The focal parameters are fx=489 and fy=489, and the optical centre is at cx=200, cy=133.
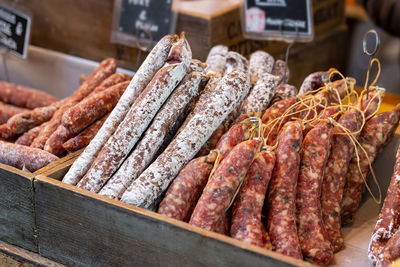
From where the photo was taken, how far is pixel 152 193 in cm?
172

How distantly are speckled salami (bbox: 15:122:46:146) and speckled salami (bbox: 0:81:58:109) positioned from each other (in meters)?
0.50

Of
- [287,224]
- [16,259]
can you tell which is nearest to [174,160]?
[287,224]

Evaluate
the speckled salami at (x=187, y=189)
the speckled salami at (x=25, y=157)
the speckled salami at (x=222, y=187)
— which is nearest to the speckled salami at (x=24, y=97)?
the speckled salami at (x=25, y=157)

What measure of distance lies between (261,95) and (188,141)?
1.62ft

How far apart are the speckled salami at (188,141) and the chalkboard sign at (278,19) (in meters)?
1.12

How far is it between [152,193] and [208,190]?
21 centimetres

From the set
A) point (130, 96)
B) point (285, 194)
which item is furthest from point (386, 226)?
point (130, 96)

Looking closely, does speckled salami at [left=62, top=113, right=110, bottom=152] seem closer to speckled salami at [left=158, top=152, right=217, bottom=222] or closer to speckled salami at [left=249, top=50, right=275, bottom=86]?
speckled salami at [left=158, top=152, right=217, bottom=222]

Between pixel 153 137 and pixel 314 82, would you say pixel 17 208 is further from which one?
pixel 314 82


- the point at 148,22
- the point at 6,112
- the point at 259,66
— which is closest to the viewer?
the point at 259,66

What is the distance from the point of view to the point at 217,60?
241cm

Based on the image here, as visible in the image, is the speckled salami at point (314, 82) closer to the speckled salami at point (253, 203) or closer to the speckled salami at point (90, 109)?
the speckled salami at point (253, 203)

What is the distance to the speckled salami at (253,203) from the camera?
5.36 ft

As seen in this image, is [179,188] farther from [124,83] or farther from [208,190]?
[124,83]
